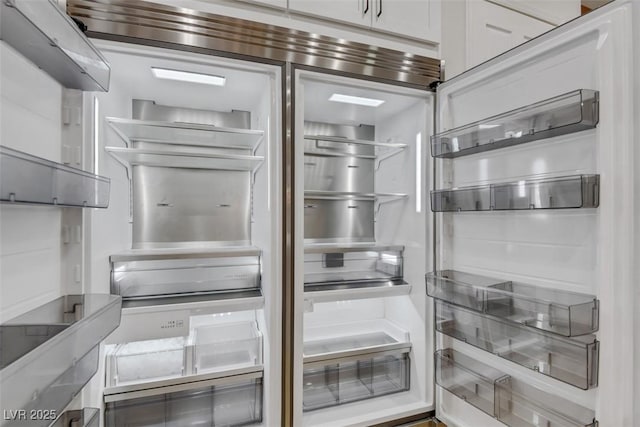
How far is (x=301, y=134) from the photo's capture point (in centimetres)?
118

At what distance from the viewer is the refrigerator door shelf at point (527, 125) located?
0.79 m

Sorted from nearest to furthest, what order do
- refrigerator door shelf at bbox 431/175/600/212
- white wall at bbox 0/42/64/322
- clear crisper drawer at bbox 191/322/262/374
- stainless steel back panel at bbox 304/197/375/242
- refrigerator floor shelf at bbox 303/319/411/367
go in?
white wall at bbox 0/42/64/322 < refrigerator door shelf at bbox 431/175/600/212 < clear crisper drawer at bbox 191/322/262/374 < refrigerator floor shelf at bbox 303/319/411/367 < stainless steel back panel at bbox 304/197/375/242

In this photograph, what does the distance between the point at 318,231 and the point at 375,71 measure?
0.84m

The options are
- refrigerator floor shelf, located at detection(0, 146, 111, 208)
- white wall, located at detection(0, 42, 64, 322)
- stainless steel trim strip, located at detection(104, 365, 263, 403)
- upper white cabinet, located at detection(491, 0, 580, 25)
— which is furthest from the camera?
upper white cabinet, located at detection(491, 0, 580, 25)

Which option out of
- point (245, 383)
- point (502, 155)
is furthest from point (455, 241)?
point (245, 383)

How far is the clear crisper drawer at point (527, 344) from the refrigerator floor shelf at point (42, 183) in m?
1.23

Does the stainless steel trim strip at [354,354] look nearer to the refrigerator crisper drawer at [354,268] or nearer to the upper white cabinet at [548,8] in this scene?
the refrigerator crisper drawer at [354,268]

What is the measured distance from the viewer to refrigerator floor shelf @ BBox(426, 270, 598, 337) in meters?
0.79

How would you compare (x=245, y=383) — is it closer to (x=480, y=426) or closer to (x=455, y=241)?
(x=480, y=426)

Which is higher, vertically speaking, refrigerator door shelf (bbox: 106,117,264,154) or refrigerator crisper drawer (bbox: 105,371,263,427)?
refrigerator door shelf (bbox: 106,117,264,154)

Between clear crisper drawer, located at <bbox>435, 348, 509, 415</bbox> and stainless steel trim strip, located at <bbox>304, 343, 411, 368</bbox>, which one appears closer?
clear crisper drawer, located at <bbox>435, 348, 509, 415</bbox>

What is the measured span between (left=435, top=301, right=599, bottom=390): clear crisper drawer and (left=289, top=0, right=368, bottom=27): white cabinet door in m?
1.18

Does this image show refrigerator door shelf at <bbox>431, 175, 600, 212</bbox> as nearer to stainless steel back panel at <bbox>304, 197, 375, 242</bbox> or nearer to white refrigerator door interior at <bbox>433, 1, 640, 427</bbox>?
white refrigerator door interior at <bbox>433, 1, 640, 427</bbox>

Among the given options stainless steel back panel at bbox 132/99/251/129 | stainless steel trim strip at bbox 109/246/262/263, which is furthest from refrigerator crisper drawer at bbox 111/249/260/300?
stainless steel back panel at bbox 132/99/251/129
